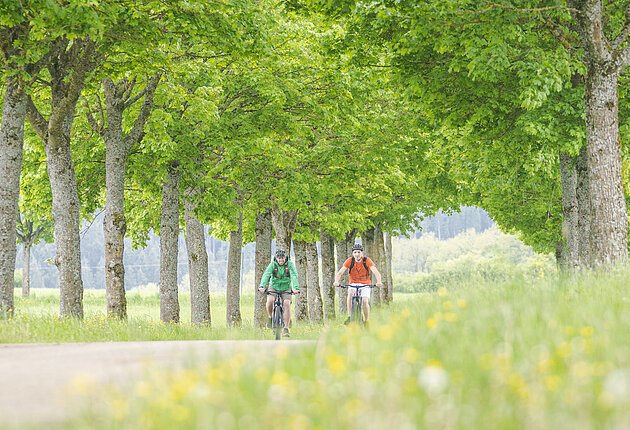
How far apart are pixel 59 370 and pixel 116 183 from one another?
41.7 ft

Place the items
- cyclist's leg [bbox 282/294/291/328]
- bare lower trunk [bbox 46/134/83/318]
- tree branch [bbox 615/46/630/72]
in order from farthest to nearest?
bare lower trunk [bbox 46/134/83/318] → cyclist's leg [bbox 282/294/291/328] → tree branch [bbox 615/46/630/72]

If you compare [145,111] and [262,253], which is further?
[262,253]

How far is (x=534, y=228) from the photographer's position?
3653 centimetres

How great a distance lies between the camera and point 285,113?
2139 cm

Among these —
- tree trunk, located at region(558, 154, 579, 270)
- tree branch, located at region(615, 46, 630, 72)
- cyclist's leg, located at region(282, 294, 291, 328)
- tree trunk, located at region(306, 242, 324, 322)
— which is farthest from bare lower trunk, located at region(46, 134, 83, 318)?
tree trunk, located at region(306, 242, 324, 322)

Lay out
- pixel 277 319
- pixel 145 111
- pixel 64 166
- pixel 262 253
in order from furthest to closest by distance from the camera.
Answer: pixel 262 253, pixel 145 111, pixel 64 166, pixel 277 319

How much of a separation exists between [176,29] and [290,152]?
8.62 meters

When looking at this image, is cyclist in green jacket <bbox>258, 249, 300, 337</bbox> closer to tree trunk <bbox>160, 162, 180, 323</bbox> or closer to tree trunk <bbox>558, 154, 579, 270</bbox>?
tree trunk <bbox>160, 162, 180, 323</bbox>

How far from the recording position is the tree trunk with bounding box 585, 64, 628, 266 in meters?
14.5

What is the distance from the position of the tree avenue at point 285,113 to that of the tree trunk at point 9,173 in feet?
0.11

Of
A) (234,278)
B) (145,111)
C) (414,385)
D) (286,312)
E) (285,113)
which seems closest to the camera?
(414,385)

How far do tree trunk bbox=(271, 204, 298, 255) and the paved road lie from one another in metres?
17.7

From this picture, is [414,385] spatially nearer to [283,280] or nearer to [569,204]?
[283,280]

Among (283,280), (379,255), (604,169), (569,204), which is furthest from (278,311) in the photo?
(379,255)
